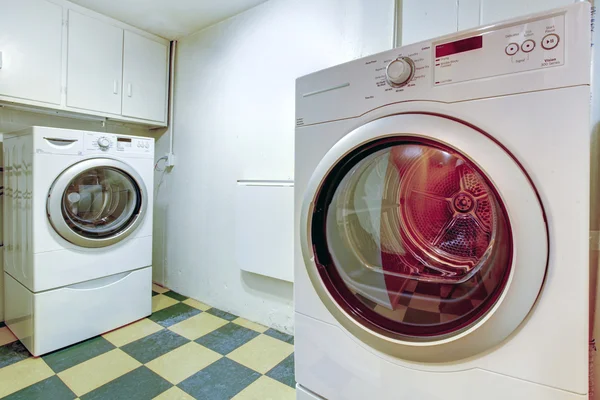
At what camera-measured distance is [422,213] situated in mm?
794

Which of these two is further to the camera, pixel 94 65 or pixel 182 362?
pixel 94 65

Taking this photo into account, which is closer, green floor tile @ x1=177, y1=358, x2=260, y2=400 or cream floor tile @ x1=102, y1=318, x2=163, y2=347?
green floor tile @ x1=177, y1=358, x2=260, y2=400

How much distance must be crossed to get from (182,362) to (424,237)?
1.27 m

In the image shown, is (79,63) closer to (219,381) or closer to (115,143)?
(115,143)

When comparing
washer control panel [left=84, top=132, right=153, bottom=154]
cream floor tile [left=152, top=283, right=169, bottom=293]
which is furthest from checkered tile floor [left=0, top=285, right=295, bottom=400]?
washer control panel [left=84, top=132, right=153, bottom=154]

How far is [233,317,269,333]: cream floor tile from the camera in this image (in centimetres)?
172

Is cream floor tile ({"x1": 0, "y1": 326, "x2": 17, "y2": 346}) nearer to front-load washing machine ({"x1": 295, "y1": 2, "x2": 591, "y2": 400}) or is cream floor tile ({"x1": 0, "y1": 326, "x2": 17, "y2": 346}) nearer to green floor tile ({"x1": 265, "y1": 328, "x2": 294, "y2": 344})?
green floor tile ({"x1": 265, "y1": 328, "x2": 294, "y2": 344})

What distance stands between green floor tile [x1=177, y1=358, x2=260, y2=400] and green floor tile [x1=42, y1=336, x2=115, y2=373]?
0.57 metres

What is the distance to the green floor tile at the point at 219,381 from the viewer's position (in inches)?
47.0

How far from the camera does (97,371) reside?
1324mm

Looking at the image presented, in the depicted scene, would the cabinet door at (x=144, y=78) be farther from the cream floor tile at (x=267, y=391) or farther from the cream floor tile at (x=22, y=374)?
the cream floor tile at (x=267, y=391)

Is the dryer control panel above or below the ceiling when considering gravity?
below

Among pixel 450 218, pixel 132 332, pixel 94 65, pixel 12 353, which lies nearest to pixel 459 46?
pixel 450 218

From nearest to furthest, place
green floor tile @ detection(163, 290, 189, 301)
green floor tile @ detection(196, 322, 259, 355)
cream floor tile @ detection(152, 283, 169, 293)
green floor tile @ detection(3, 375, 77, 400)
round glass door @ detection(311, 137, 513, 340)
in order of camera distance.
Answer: round glass door @ detection(311, 137, 513, 340) → green floor tile @ detection(3, 375, 77, 400) → green floor tile @ detection(196, 322, 259, 355) → green floor tile @ detection(163, 290, 189, 301) → cream floor tile @ detection(152, 283, 169, 293)
